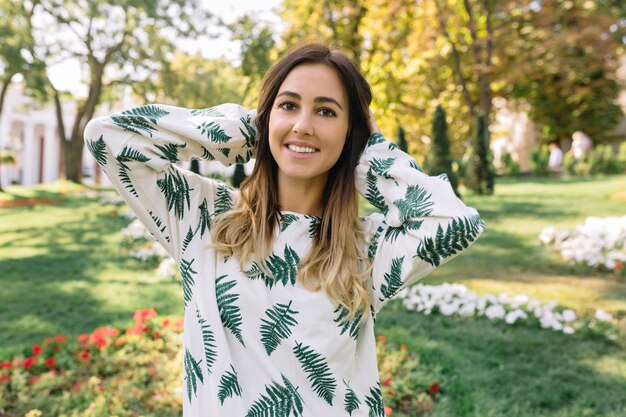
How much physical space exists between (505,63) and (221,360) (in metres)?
18.3

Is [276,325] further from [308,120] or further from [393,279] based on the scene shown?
[308,120]

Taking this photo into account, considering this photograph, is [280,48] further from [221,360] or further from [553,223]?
[221,360]

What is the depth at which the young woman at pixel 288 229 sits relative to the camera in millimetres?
1520

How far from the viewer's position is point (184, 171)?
175cm

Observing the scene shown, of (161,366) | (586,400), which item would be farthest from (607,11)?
(161,366)

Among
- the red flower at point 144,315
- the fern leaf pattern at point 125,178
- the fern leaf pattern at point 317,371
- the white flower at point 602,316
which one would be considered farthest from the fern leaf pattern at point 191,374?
the white flower at point 602,316

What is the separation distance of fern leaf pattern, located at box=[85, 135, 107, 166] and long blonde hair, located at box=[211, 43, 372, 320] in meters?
0.40

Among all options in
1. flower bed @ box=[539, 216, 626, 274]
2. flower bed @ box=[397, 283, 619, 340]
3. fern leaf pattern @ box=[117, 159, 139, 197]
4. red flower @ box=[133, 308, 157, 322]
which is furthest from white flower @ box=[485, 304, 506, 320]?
fern leaf pattern @ box=[117, 159, 139, 197]

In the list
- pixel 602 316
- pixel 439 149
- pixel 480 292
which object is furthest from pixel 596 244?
pixel 439 149

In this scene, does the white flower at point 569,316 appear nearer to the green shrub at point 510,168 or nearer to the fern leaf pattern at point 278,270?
the fern leaf pattern at point 278,270

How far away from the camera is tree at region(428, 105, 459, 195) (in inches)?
469

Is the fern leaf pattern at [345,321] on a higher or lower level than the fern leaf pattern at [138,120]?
lower

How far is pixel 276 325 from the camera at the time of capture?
1.52 meters

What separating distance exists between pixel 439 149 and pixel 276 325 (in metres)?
11.0
